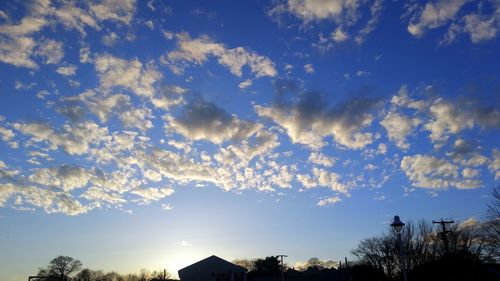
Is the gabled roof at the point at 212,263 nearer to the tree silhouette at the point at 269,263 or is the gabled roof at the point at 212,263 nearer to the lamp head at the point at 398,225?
the tree silhouette at the point at 269,263

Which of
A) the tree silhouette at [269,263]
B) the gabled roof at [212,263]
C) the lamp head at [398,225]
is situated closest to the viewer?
the lamp head at [398,225]

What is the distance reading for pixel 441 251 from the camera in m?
60.0

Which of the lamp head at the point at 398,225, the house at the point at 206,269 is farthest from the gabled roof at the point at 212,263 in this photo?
the lamp head at the point at 398,225

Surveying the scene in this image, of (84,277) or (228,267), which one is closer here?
(228,267)

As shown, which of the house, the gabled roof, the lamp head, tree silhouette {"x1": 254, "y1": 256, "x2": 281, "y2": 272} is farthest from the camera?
tree silhouette {"x1": 254, "y1": 256, "x2": 281, "y2": 272}

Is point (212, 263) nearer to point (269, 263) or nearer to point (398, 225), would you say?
point (269, 263)

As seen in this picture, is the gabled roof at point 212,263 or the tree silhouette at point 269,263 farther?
the tree silhouette at point 269,263

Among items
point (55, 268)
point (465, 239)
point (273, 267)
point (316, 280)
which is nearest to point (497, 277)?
point (465, 239)

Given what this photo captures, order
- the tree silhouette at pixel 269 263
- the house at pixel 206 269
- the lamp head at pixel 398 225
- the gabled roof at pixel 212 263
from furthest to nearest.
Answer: the tree silhouette at pixel 269 263, the gabled roof at pixel 212 263, the house at pixel 206 269, the lamp head at pixel 398 225

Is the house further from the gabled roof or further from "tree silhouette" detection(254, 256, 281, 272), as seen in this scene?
"tree silhouette" detection(254, 256, 281, 272)

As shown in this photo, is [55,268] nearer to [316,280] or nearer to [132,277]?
[132,277]

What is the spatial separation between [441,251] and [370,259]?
65.4ft

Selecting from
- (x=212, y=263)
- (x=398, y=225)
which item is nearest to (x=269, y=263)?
(x=212, y=263)

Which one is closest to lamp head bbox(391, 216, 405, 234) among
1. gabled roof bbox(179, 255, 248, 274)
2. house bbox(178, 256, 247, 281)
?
house bbox(178, 256, 247, 281)
